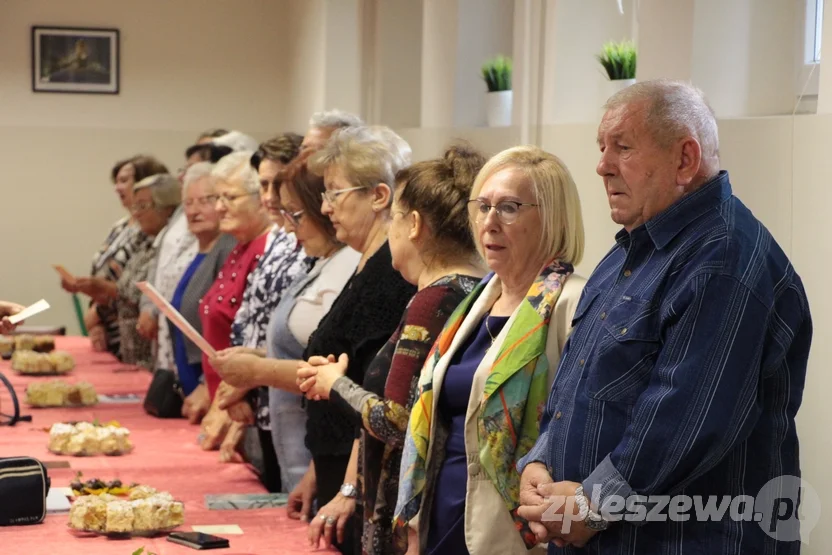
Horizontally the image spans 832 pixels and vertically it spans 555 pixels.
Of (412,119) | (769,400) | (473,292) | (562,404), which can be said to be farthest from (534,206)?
(412,119)

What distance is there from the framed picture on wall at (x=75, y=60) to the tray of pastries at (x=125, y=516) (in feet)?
25.4

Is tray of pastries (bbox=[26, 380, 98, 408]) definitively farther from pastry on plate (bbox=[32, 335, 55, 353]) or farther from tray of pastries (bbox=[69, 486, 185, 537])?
tray of pastries (bbox=[69, 486, 185, 537])

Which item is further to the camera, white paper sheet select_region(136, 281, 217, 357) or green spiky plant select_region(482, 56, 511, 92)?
green spiky plant select_region(482, 56, 511, 92)

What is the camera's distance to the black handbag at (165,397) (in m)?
5.09

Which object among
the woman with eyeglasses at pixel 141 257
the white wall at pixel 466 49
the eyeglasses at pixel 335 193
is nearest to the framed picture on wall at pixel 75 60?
the woman with eyeglasses at pixel 141 257

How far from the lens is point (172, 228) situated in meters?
6.05

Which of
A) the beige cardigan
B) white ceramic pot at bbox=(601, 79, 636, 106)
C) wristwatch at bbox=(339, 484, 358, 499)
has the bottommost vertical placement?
wristwatch at bbox=(339, 484, 358, 499)

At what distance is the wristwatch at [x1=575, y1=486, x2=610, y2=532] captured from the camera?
1.89 metres

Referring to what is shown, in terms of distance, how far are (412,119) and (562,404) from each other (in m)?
5.01

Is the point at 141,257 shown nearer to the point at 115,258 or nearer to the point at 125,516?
the point at 115,258

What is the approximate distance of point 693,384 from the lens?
180cm

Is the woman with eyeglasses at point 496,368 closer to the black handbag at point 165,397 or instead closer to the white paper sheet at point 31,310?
the white paper sheet at point 31,310

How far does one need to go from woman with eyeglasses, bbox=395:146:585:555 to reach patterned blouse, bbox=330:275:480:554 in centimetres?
11

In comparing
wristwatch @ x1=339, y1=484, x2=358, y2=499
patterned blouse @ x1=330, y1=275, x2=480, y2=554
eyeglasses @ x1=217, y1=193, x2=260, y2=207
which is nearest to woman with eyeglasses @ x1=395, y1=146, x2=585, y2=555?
patterned blouse @ x1=330, y1=275, x2=480, y2=554
